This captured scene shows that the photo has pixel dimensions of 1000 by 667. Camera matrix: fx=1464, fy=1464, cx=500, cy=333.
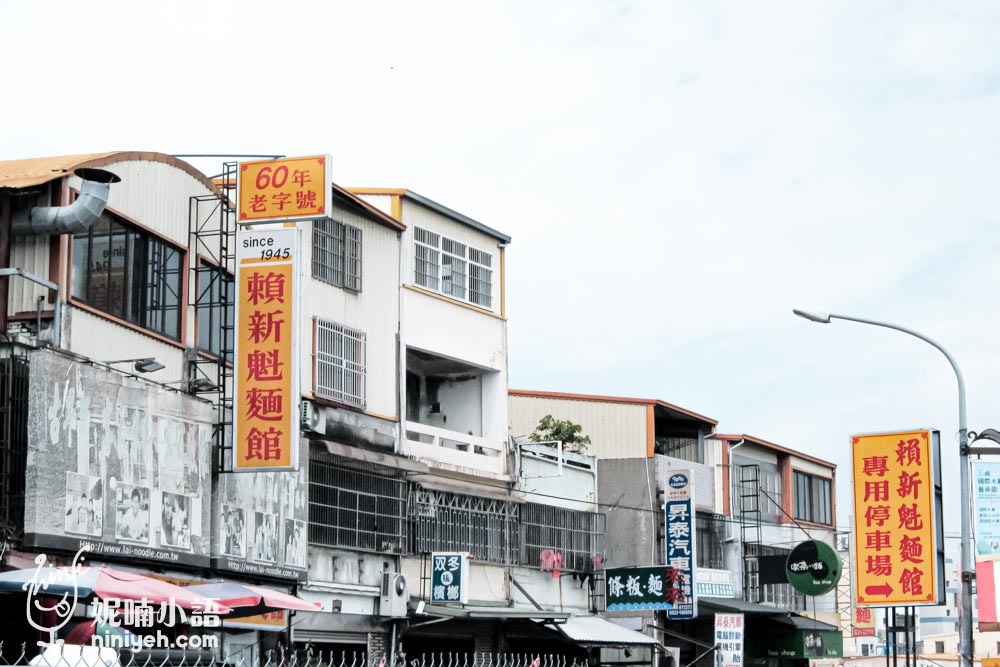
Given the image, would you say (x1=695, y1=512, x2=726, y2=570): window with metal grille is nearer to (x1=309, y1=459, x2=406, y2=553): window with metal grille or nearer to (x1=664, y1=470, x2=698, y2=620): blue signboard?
(x1=664, y1=470, x2=698, y2=620): blue signboard

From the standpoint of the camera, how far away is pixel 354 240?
29.0 metres

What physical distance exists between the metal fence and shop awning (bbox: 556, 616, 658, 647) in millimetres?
874

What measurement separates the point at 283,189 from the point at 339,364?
5.32m

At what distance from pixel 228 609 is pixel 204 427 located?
193 inches

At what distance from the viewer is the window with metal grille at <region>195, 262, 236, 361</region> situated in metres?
24.0

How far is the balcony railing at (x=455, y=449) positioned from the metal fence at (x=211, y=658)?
4.02 metres

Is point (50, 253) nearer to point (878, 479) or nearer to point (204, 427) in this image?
point (204, 427)

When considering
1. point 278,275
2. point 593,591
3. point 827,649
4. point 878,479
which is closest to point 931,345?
point 878,479

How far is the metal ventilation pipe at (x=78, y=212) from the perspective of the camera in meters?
20.3

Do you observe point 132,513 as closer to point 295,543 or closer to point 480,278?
point 295,543

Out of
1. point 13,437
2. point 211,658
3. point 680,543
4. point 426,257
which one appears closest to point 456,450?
point 426,257

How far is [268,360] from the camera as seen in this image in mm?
22359

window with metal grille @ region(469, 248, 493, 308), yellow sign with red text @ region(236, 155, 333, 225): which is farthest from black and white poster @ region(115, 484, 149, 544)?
window with metal grille @ region(469, 248, 493, 308)

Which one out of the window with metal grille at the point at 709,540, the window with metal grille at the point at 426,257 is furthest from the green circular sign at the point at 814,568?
the window with metal grille at the point at 426,257
